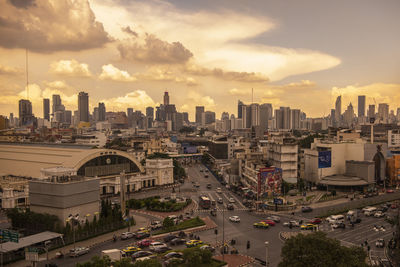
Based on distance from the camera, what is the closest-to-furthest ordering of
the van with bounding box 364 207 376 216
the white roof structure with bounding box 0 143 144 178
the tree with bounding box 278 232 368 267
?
1. the tree with bounding box 278 232 368 267
2. the van with bounding box 364 207 376 216
3. the white roof structure with bounding box 0 143 144 178

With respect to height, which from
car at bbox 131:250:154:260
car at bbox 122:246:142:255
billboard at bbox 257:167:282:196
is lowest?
car at bbox 122:246:142:255

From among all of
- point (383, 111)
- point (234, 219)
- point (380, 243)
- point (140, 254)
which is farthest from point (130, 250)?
point (383, 111)

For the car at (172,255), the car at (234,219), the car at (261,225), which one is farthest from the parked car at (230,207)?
the car at (172,255)

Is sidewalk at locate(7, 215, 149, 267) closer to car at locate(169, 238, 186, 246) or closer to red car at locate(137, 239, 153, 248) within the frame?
red car at locate(137, 239, 153, 248)

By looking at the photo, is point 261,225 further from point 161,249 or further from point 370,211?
point 370,211

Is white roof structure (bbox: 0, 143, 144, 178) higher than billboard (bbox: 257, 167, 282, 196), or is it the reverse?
white roof structure (bbox: 0, 143, 144, 178)

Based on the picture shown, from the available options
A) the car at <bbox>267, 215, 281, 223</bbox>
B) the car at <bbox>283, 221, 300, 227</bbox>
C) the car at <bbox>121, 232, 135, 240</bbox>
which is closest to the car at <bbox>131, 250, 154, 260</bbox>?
the car at <bbox>121, 232, 135, 240</bbox>

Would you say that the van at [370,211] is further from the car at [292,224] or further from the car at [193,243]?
the car at [193,243]

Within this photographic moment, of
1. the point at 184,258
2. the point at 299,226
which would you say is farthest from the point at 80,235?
the point at 299,226
